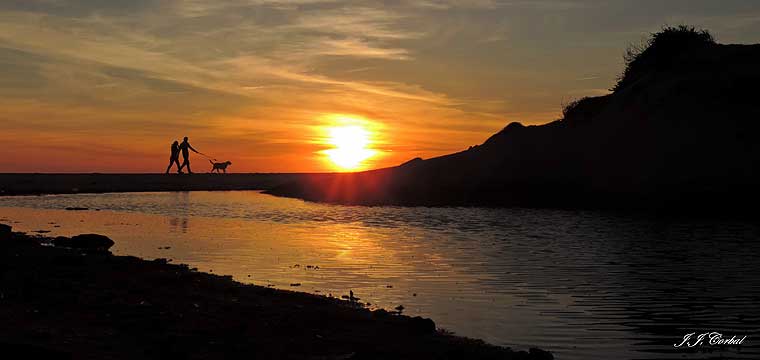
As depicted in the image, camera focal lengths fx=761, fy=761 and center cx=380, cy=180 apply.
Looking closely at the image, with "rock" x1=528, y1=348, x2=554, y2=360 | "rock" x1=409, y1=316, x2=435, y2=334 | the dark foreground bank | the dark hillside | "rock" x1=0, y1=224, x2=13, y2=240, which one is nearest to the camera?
"rock" x1=528, y1=348, x2=554, y2=360

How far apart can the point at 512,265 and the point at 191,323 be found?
9.24 meters

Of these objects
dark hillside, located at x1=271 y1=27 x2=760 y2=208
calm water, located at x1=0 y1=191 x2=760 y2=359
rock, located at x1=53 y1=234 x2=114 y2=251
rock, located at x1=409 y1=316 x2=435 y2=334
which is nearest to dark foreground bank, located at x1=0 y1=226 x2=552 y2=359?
rock, located at x1=409 y1=316 x2=435 y2=334

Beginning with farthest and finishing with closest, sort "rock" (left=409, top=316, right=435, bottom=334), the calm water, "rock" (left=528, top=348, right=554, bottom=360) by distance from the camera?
the calm water < "rock" (left=409, top=316, right=435, bottom=334) < "rock" (left=528, top=348, right=554, bottom=360)

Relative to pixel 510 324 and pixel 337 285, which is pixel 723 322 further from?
pixel 337 285

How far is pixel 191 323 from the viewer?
1131 cm

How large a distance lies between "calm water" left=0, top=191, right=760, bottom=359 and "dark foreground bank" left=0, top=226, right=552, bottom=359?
4.17 ft

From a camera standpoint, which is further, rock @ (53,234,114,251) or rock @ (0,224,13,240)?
rock @ (0,224,13,240)

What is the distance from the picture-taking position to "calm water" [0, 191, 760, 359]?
11.7m

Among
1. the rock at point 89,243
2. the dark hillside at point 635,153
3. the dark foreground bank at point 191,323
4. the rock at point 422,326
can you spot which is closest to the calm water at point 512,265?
the rock at point 89,243

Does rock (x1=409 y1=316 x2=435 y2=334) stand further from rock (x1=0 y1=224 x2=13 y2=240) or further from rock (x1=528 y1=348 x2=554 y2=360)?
rock (x1=0 y1=224 x2=13 y2=240)

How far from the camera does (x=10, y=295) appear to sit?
12.6 meters

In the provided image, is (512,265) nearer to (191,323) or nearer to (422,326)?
(422,326)

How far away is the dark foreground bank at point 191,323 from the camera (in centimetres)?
963

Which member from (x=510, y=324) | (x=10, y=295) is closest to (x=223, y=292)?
(x=10, y=295)
